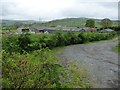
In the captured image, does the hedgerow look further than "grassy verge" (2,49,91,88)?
Yes

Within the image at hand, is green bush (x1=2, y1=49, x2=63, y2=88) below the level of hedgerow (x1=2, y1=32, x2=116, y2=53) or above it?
above

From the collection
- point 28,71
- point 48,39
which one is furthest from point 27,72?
point 48,39

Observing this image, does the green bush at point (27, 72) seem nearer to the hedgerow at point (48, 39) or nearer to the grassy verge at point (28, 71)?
the grassy verge at point (28, 71)

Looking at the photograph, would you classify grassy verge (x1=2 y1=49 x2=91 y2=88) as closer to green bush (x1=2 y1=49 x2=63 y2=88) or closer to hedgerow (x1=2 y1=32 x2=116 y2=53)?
green bush (x1=2 y1=49 x2=63 y2=88)

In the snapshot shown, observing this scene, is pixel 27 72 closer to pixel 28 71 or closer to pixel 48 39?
pixel 28 71

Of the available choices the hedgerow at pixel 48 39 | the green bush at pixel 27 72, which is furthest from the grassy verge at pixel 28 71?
the hedgerow at pixel 48 39

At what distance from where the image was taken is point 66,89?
7754 mm

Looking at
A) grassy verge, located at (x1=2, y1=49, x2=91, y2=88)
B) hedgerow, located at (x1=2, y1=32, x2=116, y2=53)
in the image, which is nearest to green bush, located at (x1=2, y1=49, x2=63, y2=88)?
grassy verge, located at (x1=2, y1=49, x2=91, y2=88)

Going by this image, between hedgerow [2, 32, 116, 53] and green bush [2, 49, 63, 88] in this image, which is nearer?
green bush [2, 49, 63, 88]

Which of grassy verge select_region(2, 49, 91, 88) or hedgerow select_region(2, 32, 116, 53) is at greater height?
grassy verge select_region(2, 49, 91, 88)

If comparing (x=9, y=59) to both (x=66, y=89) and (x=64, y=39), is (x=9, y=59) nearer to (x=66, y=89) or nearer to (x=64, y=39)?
(x=66, y=89)

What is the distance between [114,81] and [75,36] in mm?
23062

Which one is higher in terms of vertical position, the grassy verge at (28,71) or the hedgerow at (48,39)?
the grassy verge at (28,71)

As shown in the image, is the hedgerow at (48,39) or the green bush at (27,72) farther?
the hedgerow at (48,39)
